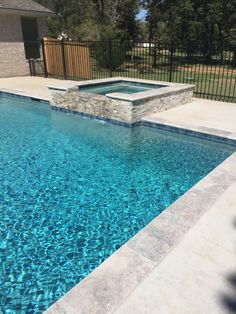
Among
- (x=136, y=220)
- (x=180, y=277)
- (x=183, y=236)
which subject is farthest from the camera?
(x=136, y=220)

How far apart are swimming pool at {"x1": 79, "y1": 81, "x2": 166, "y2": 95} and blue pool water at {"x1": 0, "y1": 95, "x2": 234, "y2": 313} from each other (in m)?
1.80

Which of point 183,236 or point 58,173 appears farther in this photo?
point 58,173

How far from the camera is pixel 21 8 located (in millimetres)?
12633

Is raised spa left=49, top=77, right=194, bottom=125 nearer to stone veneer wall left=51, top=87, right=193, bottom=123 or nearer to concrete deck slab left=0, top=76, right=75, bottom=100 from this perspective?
stone veneer wall left=51, top=87, right=193, bottom=123

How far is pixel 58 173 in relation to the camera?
15.6ft

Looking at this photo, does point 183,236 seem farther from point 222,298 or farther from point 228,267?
point 222,298

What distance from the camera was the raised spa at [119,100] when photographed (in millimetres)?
6590

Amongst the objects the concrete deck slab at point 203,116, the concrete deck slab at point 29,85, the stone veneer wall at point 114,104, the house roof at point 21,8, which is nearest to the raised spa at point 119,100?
the stone veneer wall at point 114,104

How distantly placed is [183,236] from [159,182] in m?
1.73

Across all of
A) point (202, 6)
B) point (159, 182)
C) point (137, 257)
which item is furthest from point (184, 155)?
point (202, 6)

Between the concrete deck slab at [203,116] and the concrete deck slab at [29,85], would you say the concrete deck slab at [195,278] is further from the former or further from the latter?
the concrete deck slab at [29,85]

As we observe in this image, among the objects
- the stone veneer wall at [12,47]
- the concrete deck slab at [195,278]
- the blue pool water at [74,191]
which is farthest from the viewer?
the stone veneer wall at [12,47]

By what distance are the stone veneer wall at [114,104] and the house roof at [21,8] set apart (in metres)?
6.75

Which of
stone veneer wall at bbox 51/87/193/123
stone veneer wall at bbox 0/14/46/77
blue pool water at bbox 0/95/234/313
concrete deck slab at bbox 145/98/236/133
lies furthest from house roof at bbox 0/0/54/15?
concrete deck slab at bbox 145/98/236/133
